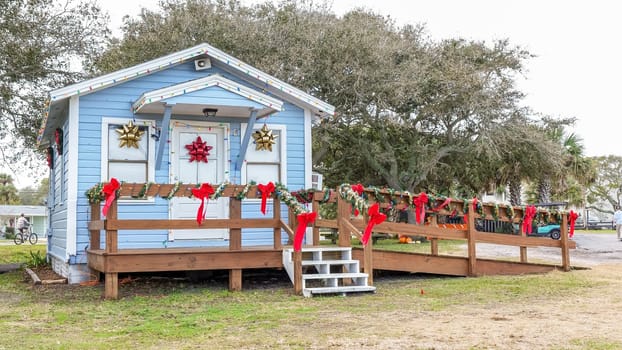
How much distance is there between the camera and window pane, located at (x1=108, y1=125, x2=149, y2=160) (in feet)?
33.7

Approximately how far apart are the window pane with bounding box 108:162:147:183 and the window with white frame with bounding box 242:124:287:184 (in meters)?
1.71

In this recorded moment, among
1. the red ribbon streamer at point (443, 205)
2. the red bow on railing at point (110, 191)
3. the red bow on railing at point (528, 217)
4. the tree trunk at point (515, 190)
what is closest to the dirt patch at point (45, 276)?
the red bow on railing at point (110, 191)

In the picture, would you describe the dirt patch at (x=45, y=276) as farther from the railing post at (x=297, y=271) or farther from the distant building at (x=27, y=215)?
the distant building at (x=27, y=215)

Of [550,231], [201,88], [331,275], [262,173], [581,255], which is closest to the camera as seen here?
[331,275]

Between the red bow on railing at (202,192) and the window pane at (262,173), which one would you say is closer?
the red bow on railing at (202,192)

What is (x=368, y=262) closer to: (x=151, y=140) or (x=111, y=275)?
(x=111, y=275)

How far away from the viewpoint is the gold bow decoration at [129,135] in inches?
403

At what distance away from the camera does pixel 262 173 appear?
11.1 m

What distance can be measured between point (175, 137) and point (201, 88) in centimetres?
120

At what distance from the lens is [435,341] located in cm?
523

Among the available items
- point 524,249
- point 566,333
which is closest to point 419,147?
point 524,249

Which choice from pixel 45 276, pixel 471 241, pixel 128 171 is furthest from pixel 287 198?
pixel 45 276

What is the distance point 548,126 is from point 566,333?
21.0m

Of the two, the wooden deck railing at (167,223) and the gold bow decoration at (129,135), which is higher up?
the gold bow decoration at (129,135)
